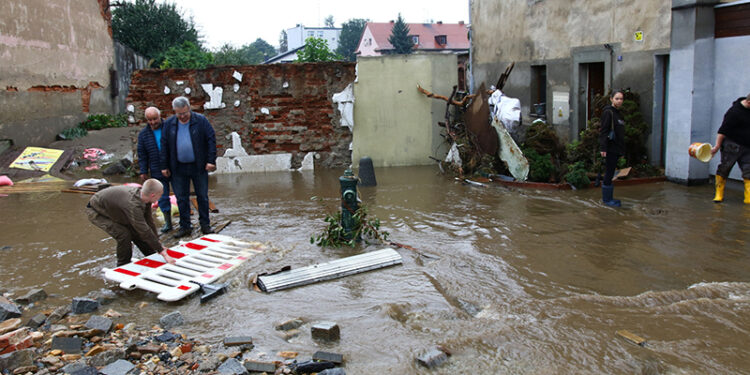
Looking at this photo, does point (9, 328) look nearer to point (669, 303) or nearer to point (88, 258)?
point (88, 258)

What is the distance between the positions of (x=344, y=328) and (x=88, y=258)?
371 centimetres

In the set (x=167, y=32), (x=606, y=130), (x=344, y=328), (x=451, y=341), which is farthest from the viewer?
(x=167, y=32)

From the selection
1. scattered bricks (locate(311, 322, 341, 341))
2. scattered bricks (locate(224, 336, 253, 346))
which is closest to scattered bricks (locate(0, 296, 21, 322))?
scattered bricks (locate(224, 336, 253, 346))

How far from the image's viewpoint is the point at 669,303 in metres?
4.88

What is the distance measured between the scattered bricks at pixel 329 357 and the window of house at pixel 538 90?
11070 millimetres

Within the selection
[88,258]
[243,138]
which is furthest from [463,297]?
[243,138]

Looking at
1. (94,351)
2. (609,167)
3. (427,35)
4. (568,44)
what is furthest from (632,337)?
(427,35)

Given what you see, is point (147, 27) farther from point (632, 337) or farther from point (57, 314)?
point (632, 337)

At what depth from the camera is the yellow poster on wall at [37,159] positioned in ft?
43.2

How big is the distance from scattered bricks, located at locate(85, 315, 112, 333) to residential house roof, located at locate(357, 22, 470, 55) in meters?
68.2

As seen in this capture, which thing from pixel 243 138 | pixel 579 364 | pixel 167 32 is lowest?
pixel 579 364

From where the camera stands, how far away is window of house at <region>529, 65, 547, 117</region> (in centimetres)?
1387

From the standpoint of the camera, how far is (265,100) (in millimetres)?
13523

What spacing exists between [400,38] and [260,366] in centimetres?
6814
